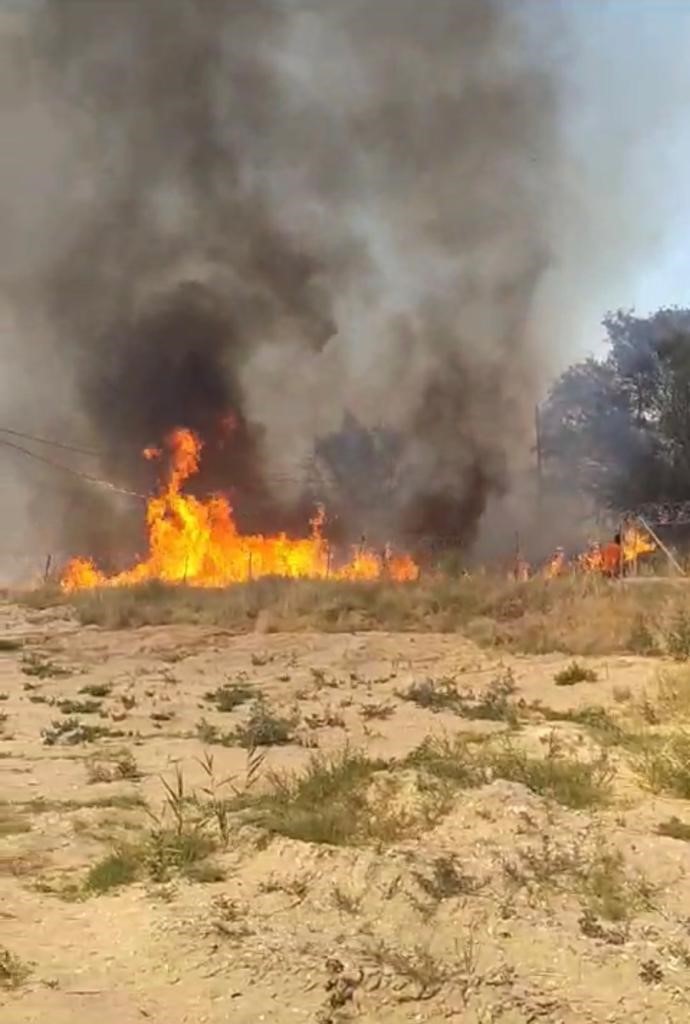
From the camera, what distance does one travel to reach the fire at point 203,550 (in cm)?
3038

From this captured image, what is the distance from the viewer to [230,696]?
11.4 metres

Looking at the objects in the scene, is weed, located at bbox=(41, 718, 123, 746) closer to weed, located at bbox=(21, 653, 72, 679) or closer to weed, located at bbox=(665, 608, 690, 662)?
weed, located at bbox=(21, 653, 72, 679)

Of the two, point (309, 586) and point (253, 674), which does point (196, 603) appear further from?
point (253, 674)

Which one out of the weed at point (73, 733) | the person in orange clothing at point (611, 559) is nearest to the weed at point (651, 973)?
the weed at point (73, 733)

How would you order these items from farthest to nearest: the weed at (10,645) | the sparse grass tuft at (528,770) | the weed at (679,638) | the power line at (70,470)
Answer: the power line at (70,470) → the weed at (10,645) → the weed at (679,638) → the sparse grass tuft at (528,770)

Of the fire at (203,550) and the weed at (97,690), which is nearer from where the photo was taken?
the weed at (97,690)

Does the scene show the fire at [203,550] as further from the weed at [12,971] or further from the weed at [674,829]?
the weed at [12,971]

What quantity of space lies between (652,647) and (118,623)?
11231 millimetres

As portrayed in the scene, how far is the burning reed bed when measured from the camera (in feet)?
44.4

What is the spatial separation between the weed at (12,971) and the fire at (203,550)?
83.2 ft

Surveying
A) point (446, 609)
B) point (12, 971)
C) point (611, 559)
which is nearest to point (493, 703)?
point (12, 971)

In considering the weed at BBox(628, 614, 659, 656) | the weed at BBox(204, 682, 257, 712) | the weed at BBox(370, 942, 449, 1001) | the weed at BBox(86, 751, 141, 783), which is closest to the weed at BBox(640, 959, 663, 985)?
the weed at BBox(370, 942, 449, 1001)

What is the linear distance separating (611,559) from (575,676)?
14.5 meters

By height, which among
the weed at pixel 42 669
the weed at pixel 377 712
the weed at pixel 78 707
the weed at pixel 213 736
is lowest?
the weed at pixel 213 736
